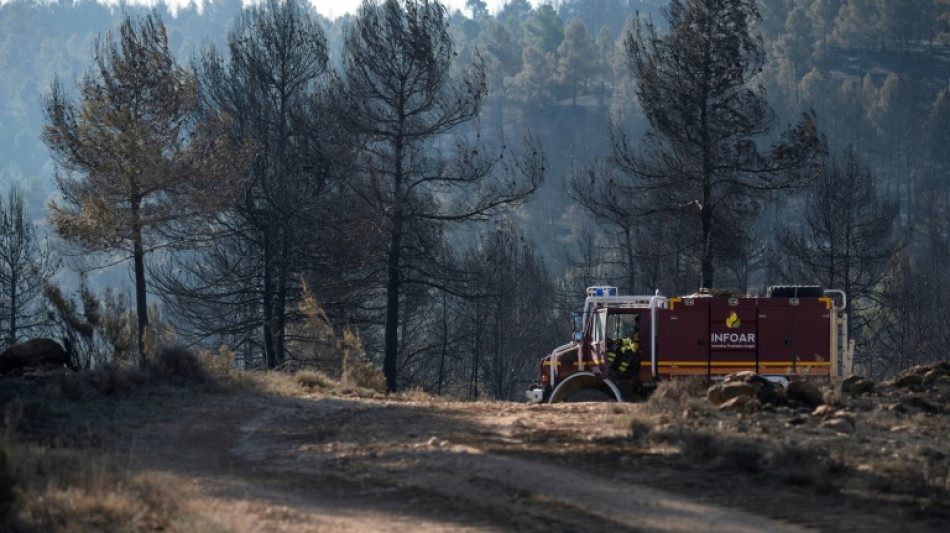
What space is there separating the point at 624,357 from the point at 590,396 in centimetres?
105

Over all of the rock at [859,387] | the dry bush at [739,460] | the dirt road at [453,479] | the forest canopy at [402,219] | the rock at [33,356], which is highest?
the forest canopy at [402,219]

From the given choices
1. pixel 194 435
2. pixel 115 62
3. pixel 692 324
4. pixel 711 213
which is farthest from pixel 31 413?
pixel 711 213

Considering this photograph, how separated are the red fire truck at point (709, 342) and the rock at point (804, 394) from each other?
568cm

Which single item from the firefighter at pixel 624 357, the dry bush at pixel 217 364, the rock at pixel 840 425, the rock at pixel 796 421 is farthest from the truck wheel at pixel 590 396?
the rock at pixel 840 425

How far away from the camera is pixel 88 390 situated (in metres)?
15.7

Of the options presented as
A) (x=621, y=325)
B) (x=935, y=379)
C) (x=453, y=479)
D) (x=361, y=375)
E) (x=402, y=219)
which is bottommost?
(x=453, y=479)

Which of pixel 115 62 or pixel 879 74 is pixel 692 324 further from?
pixel 879 74

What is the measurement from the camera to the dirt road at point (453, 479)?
8477 millimetres

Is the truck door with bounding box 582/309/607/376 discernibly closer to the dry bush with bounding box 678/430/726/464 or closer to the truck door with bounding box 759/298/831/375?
the truck door with bounding box 759/298/831/375

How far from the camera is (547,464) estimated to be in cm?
1072

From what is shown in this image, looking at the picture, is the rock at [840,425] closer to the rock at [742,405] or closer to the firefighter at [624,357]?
the rock at [742,405]

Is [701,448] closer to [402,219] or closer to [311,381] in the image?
[311,381]

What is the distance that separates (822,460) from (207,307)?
33679 mm

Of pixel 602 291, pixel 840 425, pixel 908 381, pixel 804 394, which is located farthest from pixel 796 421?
pixel 602 291
